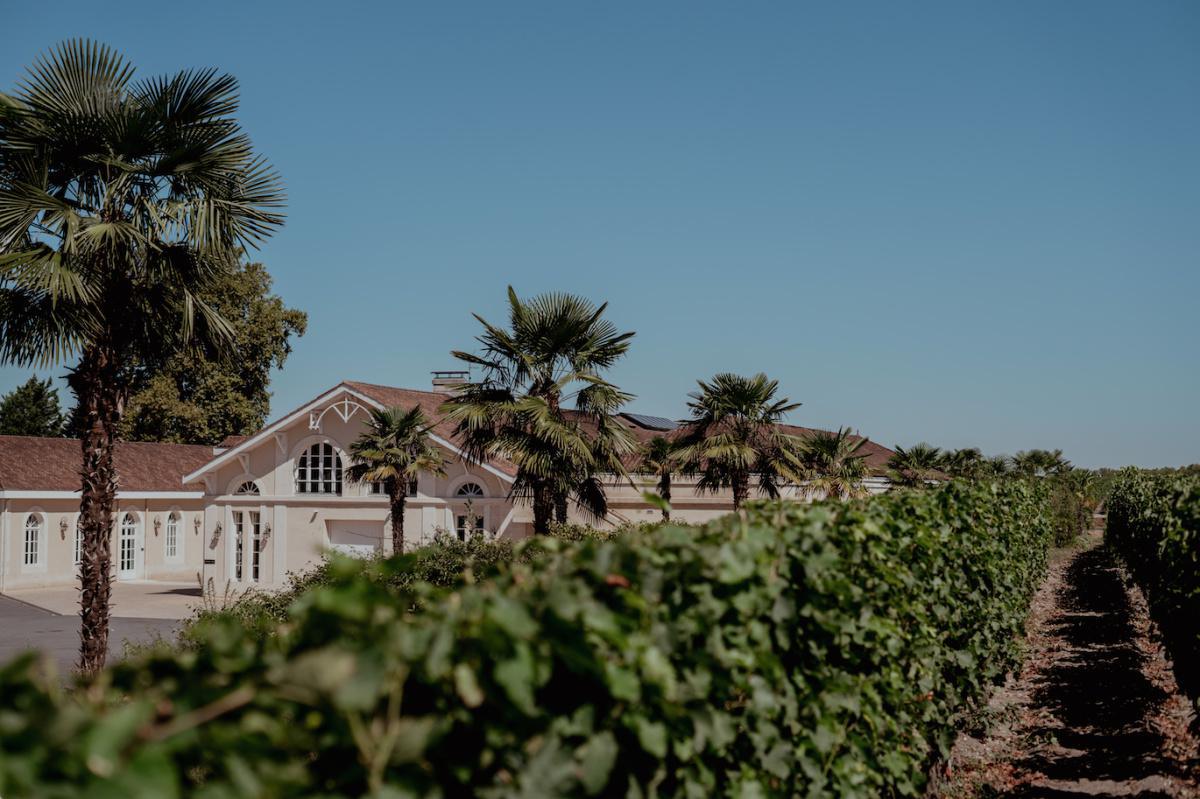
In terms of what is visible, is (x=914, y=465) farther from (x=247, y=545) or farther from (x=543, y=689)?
(x=543, y=689)

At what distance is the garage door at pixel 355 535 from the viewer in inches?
1088

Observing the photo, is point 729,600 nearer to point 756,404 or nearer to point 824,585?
point 824,585

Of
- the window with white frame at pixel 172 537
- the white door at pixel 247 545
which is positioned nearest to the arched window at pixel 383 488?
the white door at pixel 247 545

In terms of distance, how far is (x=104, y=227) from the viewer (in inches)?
422

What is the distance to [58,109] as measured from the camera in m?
10.9

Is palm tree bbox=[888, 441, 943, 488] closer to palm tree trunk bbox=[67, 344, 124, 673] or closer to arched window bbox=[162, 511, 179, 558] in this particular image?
palm tree trunk bbox=[67, 344, 124, 673]

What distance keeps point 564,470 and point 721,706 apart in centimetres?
1521

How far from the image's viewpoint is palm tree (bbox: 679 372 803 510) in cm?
2458

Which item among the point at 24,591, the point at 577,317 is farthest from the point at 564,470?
the point at 24,591

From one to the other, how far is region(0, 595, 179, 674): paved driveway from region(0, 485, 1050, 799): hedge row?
48.4 feet

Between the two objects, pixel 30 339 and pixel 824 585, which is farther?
pixel 30 339

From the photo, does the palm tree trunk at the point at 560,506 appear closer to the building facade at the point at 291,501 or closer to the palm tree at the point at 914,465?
the building facade at the point at 291,501

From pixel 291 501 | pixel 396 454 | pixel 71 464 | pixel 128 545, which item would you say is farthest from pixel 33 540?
pixel 396 454

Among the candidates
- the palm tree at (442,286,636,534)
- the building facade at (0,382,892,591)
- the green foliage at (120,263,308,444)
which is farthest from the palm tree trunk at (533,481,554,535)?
the green foliage at (120,263,308,444)
